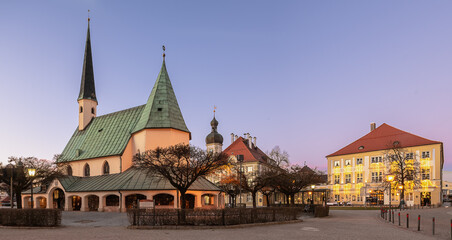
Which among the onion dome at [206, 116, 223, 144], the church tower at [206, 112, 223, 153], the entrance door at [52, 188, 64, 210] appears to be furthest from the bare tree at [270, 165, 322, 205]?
the onion dome at [206, 116, 223, 144]

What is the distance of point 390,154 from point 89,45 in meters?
55.2

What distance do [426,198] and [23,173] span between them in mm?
60105

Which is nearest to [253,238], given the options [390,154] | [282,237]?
[282,237]

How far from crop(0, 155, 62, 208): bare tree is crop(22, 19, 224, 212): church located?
5084mm

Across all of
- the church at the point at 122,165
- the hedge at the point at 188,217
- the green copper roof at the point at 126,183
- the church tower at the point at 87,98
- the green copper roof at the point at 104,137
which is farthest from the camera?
the church tower at the point at 87,98

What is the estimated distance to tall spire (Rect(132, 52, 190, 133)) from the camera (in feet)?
141

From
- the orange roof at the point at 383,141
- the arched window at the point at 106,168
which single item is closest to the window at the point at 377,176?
the orange roof at the point at 383,141

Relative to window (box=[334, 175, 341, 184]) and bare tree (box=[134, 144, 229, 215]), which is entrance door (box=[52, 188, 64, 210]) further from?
window (box=[334, 175, 341, 184])

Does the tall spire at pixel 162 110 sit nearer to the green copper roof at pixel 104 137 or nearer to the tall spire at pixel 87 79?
the green copper roof at pixel 104 137

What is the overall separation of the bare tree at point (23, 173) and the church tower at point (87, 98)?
63.9ft

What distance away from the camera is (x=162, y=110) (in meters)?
44.0

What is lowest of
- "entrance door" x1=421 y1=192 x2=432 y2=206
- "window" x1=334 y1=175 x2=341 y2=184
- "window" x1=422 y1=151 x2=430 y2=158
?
"entrance door" x1=421 y1=192 x2=432 y2=206

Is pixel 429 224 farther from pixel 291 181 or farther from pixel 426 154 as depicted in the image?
pixel 426 154

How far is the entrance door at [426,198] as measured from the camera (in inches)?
2339
